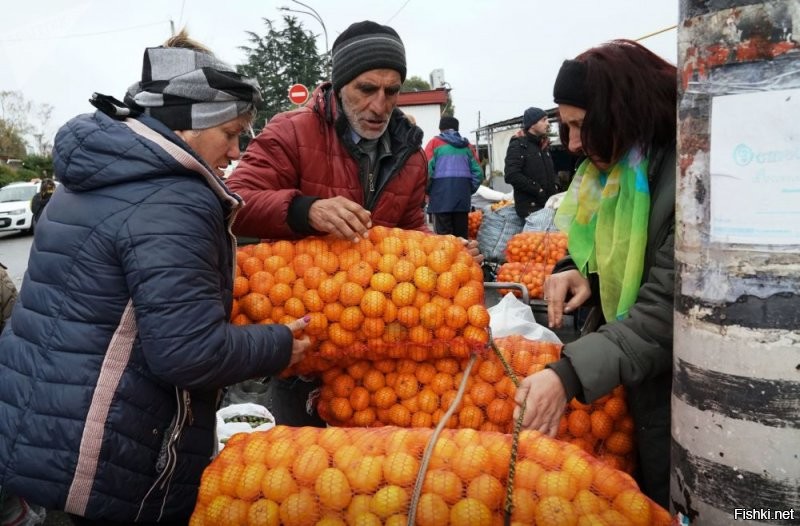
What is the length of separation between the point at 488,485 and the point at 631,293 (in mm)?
732

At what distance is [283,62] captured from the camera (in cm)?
3067

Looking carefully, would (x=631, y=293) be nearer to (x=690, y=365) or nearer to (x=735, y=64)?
(x=690, y=365)

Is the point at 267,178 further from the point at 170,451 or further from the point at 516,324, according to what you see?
the point at 516,324

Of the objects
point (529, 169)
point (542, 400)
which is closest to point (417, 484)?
point (542, 400)

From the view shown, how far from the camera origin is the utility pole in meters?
1.12

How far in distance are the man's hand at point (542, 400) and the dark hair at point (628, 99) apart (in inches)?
29.5

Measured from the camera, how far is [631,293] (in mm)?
1818

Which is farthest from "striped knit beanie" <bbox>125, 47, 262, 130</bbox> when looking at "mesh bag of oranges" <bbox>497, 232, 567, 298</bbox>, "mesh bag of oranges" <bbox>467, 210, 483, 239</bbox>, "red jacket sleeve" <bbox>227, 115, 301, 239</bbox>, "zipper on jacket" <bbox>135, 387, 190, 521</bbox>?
"mesh bag of oranges" <bbox>467, 210, 483, 239</bbox>

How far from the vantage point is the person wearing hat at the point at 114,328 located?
1582mm

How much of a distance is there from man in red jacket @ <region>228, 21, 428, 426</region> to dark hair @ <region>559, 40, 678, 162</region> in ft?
3.11

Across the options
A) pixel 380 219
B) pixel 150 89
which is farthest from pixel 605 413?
pixel 150 89

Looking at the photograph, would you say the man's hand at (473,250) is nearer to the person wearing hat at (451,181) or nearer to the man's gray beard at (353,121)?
the man's gray beard at (353,121)

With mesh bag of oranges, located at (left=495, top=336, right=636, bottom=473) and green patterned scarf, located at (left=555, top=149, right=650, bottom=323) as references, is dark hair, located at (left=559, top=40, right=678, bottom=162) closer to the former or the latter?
green patterned scarf, located at (left=555, top=149, right=650, bottom=323)

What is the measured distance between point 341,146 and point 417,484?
1.52 metres
